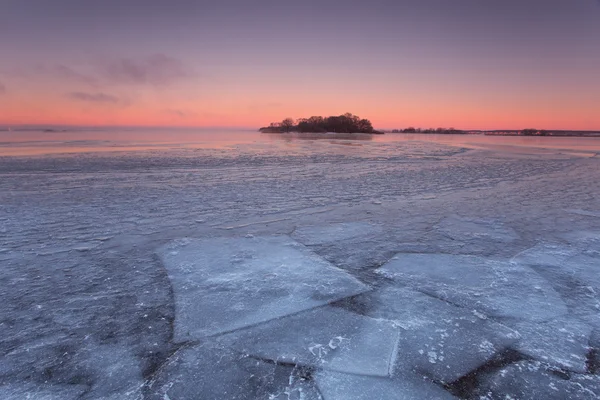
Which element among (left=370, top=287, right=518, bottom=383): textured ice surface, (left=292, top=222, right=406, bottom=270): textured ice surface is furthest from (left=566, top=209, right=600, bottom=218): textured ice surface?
(left=370, top=287, right=518, bottom=383): textured ice surface

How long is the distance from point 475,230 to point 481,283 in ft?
5.70

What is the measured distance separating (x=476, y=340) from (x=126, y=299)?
8.27 ft


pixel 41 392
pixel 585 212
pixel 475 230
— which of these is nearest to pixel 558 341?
pixel 475 230

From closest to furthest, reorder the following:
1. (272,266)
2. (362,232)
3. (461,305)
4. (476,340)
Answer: (476,340)
(461,305)
(272,266)
(362,232)

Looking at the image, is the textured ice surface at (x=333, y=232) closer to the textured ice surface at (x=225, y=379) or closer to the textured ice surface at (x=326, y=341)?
the textured ice surface at (x=326, y=341)

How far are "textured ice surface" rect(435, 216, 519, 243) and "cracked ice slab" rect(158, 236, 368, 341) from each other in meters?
2.02

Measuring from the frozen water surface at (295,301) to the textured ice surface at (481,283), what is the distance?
2 cm

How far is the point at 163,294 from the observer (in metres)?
2.64

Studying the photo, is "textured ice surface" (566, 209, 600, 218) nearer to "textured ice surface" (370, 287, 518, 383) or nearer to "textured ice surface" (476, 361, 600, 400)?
"textured ice surface" (370, 287, 518, 383)

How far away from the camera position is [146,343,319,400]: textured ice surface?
1645mm

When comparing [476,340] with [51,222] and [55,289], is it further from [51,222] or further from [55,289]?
[51,222]

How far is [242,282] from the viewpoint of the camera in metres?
2.88

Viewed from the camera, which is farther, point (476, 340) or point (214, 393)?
point (476, 340)

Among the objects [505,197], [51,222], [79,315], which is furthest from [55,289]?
[505,197]
